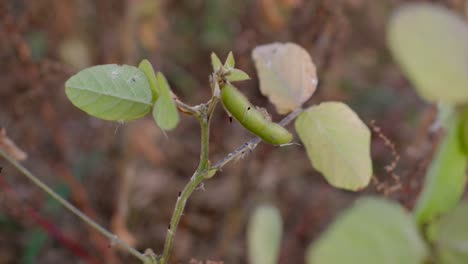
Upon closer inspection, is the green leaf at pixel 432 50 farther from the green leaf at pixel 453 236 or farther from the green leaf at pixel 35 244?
the green leaf at pixel 35 244

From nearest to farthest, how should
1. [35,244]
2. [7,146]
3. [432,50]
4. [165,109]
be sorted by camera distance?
[432,50] → [165,109] → [7,146] → [35,244]

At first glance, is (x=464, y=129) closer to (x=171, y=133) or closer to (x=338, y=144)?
(x=338, y=144)

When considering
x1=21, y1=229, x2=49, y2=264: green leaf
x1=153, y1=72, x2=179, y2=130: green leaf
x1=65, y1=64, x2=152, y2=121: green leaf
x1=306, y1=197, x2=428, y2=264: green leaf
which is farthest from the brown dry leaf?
x1=21, y1=229, x2=49, y2=264: green leaf

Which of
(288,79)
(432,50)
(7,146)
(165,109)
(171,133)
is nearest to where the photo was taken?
(432,50)

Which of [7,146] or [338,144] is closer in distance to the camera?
[338,144]

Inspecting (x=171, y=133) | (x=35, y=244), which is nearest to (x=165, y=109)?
(x=35, y=244)

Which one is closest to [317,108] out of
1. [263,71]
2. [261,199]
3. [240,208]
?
[263,71]
